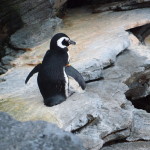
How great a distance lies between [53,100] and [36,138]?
3.68 ft

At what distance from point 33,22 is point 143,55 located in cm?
195

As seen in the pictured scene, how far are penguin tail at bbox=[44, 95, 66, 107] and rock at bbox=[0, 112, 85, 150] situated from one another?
84cm

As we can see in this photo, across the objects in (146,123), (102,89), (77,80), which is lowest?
(146,123)

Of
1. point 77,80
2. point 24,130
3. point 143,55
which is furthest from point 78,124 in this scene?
point 143,55

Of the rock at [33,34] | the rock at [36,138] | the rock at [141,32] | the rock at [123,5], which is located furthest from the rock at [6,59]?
the rock at [36,138]

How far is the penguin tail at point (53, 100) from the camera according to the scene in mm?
4216

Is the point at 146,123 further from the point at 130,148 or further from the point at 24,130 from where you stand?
the point at 24,130

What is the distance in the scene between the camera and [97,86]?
486 centimetres

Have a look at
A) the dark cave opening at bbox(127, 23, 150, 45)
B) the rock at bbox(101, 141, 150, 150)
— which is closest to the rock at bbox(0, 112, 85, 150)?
the rock at bbox(101, 141, 150, 150)

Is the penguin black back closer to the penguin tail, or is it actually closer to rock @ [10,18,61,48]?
the penguin tail

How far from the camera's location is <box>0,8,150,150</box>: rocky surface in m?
4.06

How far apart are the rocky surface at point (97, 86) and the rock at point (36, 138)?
2.07 feet

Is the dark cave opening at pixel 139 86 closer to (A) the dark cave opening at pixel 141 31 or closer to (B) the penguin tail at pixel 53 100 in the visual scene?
(A) the dark cave opening at pixel 141 31

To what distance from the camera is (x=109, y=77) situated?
204 inches
